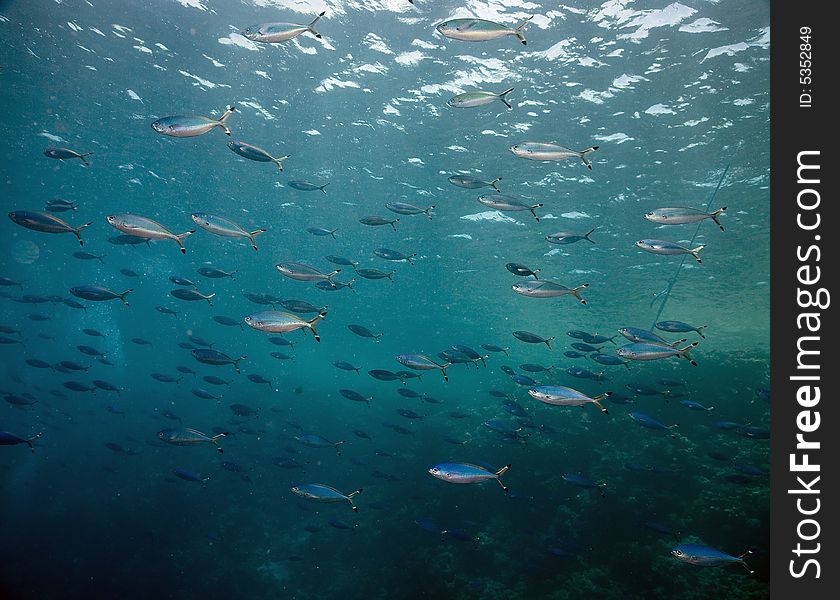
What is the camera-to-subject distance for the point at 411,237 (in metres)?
28.8

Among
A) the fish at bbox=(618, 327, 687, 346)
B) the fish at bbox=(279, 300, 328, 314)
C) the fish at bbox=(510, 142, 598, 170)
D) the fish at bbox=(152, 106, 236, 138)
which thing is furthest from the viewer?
the fish at bbox=(279, 300, 328, 314)

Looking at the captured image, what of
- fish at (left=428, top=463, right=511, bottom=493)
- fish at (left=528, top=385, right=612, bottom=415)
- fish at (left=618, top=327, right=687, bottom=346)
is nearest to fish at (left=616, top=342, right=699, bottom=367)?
fish at (left=618, top=327, right=687, bottom=346)

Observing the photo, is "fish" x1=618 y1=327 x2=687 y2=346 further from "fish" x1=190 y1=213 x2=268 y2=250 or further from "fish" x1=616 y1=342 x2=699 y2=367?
"fish" x1=190 y1=213 x2=268 y2=250

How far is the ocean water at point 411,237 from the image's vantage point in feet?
36.8

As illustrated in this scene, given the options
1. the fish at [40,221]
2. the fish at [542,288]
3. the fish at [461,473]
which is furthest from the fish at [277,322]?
the fish at [542,288]

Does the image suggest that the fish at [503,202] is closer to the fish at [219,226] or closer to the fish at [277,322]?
the fish at [277,322]

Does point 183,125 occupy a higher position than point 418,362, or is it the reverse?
point 183,125

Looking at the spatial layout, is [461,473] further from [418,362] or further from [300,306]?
[300,306]

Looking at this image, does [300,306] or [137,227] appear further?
[300,306]

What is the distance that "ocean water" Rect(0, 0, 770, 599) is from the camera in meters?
11.2

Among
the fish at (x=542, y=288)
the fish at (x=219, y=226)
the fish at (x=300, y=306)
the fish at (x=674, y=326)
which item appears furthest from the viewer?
the fish at (x=300, y=306)

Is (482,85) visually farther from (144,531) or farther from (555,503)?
(144,531)

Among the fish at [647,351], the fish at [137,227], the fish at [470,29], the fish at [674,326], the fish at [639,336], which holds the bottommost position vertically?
the fish at [674,326]

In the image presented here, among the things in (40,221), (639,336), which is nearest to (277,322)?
(40,221)
